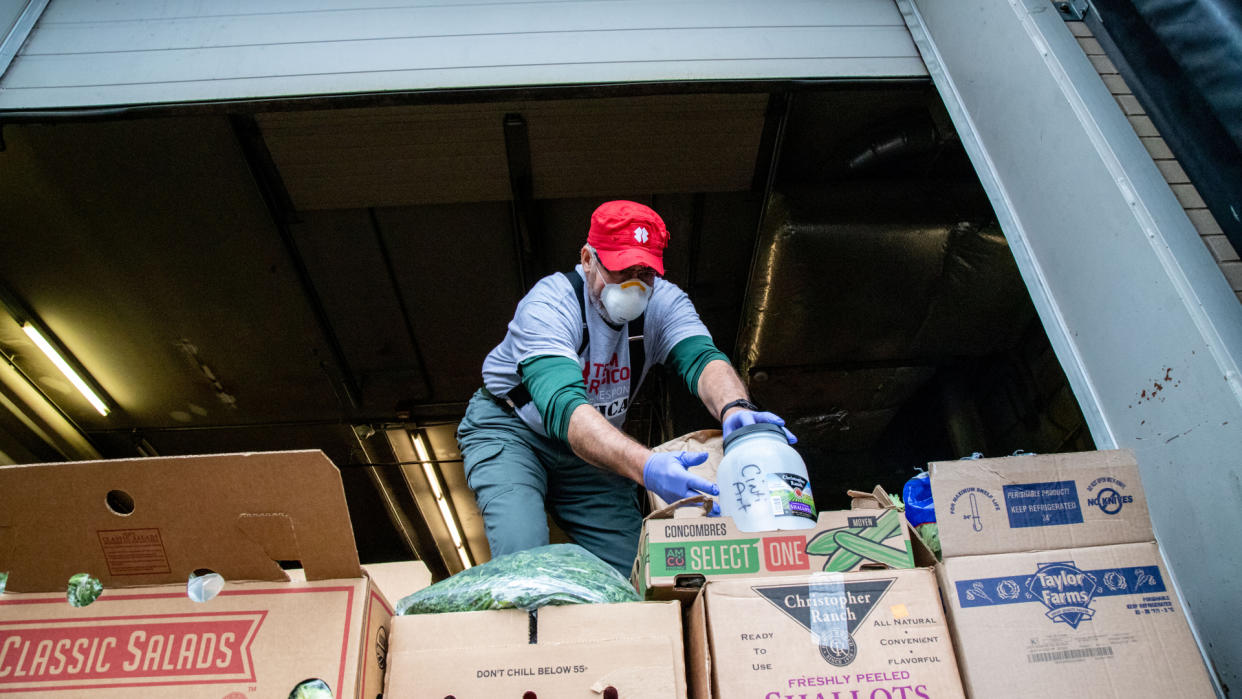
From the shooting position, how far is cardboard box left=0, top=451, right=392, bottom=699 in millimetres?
1142

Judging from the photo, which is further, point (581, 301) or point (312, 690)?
point (581, 301)

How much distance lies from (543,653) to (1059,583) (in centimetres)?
87

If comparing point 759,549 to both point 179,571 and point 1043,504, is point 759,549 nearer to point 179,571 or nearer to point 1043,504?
point 1043,504

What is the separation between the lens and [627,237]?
2.22 metres

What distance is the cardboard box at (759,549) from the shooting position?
4.19 ft

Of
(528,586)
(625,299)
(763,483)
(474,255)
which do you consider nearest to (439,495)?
(474,255)

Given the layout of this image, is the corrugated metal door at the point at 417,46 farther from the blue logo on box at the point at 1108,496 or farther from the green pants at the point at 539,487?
the blue logo on box at the point at 1108,496

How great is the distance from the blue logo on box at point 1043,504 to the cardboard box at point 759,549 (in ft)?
0.62

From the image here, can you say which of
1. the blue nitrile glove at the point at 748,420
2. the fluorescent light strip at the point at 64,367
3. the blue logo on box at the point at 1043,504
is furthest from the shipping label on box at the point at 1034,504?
the fluorescent light strip at the point at 64,367

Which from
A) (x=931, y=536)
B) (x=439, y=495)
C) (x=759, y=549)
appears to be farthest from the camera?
(x=439, y=495)

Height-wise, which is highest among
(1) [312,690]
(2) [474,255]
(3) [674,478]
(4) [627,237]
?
(2) [474,255]

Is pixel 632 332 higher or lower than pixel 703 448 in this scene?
higher

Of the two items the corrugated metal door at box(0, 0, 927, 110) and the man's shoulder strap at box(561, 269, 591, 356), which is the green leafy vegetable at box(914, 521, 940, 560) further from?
the corrugated metal door at box(0, 0, 927, 110)

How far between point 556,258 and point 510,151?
796 millimetres
